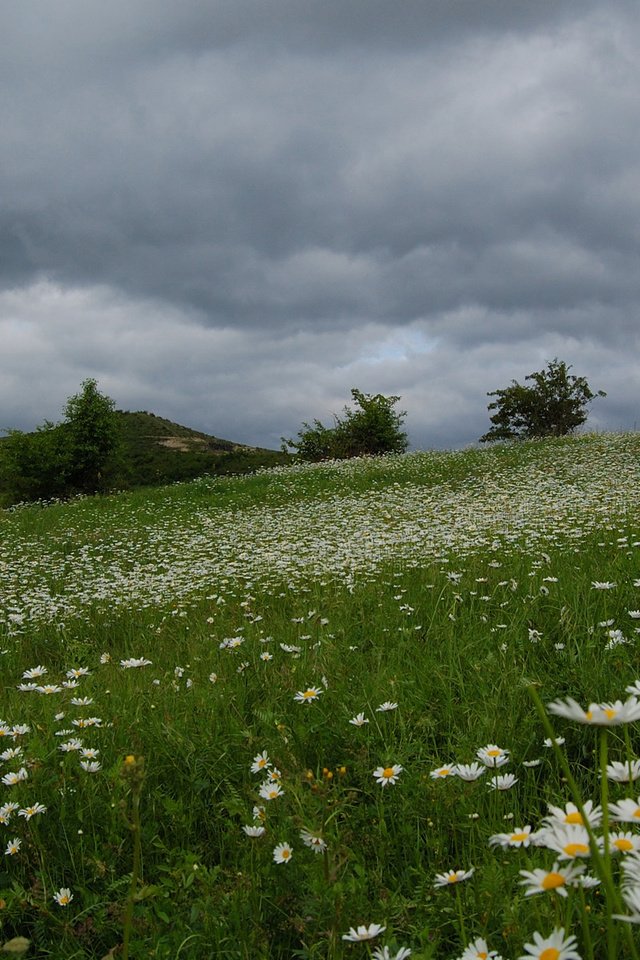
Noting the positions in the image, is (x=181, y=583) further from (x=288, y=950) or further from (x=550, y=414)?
(x=550, y=414)

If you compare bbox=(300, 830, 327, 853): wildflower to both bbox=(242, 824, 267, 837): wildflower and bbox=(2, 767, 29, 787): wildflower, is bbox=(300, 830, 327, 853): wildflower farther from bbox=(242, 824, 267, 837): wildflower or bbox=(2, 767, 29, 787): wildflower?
bbox=(2, 767, 29, 787): wildflower

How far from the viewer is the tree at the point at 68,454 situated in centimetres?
3088

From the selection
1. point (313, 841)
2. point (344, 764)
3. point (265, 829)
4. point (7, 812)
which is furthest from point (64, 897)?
point (344, 764)

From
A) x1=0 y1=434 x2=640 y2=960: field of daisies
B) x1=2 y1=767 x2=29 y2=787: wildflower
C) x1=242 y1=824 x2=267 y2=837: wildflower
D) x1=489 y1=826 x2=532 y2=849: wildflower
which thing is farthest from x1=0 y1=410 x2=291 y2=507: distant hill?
x1=489 y1=826 x2=532 y2=849: wildflower

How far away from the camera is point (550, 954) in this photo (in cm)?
114

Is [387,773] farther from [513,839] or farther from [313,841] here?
[513,839]

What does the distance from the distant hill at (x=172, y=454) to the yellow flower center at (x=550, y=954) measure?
32.5 m

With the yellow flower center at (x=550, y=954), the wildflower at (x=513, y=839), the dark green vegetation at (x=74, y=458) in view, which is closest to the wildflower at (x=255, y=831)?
the wildflower at (x=513, y=839)

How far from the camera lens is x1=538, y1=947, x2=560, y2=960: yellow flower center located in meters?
1.13

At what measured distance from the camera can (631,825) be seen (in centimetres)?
193

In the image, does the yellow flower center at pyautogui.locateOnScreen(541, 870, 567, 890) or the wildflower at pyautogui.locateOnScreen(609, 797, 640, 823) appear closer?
the yellow flower center at pyautogui.locateOnScreen(541, 870, 567, 890)

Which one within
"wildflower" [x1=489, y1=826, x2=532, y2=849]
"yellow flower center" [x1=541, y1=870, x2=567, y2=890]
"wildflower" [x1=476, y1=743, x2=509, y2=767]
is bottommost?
"wildflower" [x1=476, y1=743, x2=509, y2=767]

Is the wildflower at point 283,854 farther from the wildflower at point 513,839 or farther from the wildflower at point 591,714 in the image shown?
the wildflower at point 591,714

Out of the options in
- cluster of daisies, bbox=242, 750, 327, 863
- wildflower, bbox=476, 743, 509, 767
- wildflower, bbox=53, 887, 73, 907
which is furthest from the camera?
wildflower, bbox=53, 887, 73, 907
